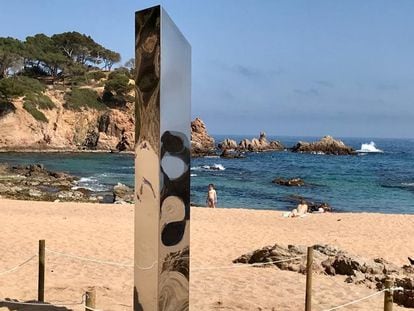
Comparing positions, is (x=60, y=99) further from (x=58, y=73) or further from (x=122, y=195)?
(x=122, y=195)

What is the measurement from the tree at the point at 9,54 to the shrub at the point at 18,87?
364cm

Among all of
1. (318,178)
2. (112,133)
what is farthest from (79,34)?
(318,178)

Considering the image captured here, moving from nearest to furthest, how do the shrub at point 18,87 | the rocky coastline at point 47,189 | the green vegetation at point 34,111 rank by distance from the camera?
the rocky coastline at point 47,189, the shrub at point 18,87, the green vegetation at point 34,111

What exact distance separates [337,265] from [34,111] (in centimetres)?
5612

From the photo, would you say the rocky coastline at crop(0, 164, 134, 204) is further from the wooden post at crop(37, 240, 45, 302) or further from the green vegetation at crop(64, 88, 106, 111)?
the green vegetation at crop(64, 88, 106, 111)

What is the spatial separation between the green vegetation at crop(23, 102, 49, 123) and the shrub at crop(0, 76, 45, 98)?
1.50m

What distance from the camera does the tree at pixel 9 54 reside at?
6712 centimetres

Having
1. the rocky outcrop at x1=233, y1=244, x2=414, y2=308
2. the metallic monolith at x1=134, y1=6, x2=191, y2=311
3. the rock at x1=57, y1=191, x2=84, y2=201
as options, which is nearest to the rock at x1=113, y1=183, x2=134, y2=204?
the rock at x1=57, y1=191, x2=84, y2=201

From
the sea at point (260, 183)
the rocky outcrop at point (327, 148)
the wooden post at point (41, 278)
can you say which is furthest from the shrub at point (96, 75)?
the wooden post at point (41, 278)

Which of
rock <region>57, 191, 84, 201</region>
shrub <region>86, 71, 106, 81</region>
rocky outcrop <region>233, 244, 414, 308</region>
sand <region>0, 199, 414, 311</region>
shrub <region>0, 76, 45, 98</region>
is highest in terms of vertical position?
shrub <region>86, 71, 106, 81</region>

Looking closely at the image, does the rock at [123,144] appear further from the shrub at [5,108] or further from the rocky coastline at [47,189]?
the rocky coastline at [47,189]

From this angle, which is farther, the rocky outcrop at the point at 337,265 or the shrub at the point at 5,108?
the shrub at the point at 5,108

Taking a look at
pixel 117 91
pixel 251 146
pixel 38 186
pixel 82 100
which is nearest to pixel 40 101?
pixel 82 100

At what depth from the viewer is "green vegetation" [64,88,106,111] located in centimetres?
6649
